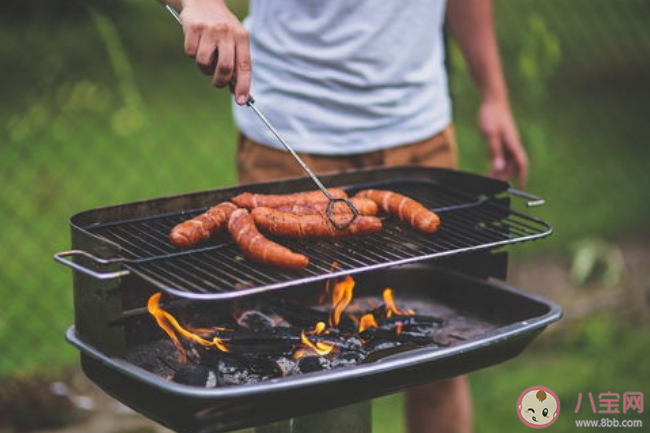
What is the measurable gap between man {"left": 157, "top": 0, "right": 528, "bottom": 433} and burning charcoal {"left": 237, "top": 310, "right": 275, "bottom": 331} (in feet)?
2.11

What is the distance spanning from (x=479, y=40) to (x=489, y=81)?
16 cm

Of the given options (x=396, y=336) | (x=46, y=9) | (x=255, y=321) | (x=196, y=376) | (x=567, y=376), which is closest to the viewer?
(x=196, y=376)

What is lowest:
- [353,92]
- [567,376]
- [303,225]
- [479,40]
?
[567,376]

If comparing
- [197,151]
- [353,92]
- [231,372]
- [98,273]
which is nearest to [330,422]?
[231,372]

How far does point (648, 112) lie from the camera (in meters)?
7.96

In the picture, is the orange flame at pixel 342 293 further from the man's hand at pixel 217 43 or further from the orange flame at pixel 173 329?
the man's hand at pixel 217 43

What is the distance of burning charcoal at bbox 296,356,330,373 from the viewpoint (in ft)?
7.62

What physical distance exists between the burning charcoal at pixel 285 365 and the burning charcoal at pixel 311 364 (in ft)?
0.06

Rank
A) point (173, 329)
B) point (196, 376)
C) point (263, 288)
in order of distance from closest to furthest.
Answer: point (263, 288)
point (196, 376)
point (173, 329)

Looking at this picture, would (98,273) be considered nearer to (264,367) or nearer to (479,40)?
(264,367)

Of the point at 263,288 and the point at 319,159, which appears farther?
the point at 319,159

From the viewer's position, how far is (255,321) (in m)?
2.69

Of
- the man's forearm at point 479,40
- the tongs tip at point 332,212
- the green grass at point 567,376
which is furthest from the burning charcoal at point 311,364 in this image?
the green grass at point 567,376

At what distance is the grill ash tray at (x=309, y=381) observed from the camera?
2082mm
